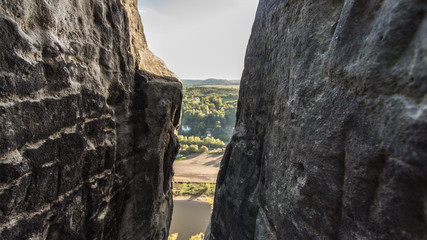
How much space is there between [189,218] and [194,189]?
870 cm

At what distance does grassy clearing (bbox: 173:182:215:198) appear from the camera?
115 feet

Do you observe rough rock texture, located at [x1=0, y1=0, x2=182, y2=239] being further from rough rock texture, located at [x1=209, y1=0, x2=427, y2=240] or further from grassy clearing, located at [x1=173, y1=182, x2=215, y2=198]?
grassy clearing, located at [x1=173, y1=182, x2=215, y2=198]

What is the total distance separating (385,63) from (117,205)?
774 centimetres

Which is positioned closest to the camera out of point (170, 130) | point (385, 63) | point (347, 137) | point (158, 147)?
point (385, 63)

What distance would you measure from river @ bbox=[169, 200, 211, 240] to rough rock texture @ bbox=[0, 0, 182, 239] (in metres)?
17.8

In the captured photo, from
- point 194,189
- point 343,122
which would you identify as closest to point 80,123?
point 343,122

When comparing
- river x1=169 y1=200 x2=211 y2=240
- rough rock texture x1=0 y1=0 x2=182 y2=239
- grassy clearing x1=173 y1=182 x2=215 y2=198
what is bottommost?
grassy clearing x1=173 y1=182 x2=215 y2=198

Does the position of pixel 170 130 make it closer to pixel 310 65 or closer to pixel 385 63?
pixel 310 65

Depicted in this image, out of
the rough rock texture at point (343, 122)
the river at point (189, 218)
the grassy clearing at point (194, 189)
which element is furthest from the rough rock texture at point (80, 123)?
the grassy clearing at point (194, 189)

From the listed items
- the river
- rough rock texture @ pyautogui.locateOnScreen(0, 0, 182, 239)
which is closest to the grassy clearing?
the river

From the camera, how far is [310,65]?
5.28 meters

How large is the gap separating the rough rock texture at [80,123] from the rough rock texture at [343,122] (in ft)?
13.2

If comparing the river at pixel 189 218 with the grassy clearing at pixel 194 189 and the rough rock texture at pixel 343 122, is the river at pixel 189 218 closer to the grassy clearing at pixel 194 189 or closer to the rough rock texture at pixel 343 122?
the grassy clearing at pixel 194 189

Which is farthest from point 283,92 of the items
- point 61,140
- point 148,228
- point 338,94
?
point 148,228
